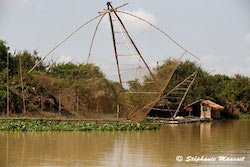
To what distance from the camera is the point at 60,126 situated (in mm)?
11797

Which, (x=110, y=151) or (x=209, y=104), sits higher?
(x=209, y=104)

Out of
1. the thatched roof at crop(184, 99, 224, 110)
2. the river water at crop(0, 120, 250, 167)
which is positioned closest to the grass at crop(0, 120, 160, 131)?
the river water at crop(0, 120, 250, 167)

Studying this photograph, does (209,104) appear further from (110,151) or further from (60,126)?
(110,151)

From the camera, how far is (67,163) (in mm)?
6078

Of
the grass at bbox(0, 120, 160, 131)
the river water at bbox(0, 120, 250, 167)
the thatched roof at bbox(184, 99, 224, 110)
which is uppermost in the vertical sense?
the thatched roof at bbox(184, 99, 224, 110)

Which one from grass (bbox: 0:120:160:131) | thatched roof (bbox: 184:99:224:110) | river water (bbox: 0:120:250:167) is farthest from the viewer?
thatched roof (bbox: 184:99:224:110)

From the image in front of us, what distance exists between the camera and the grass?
11523mm

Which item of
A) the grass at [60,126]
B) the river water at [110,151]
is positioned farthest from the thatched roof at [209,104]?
the river water at [110,151]

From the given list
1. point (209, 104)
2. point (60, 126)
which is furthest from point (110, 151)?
point (209, 104)

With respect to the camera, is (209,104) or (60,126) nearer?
(60,126)

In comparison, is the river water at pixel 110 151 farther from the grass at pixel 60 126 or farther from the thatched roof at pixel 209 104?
the thatched roof at pixel 209 104

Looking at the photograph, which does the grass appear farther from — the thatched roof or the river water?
the thatched roof

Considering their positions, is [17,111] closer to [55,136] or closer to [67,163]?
[55,136]

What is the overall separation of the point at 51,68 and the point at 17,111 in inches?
111
